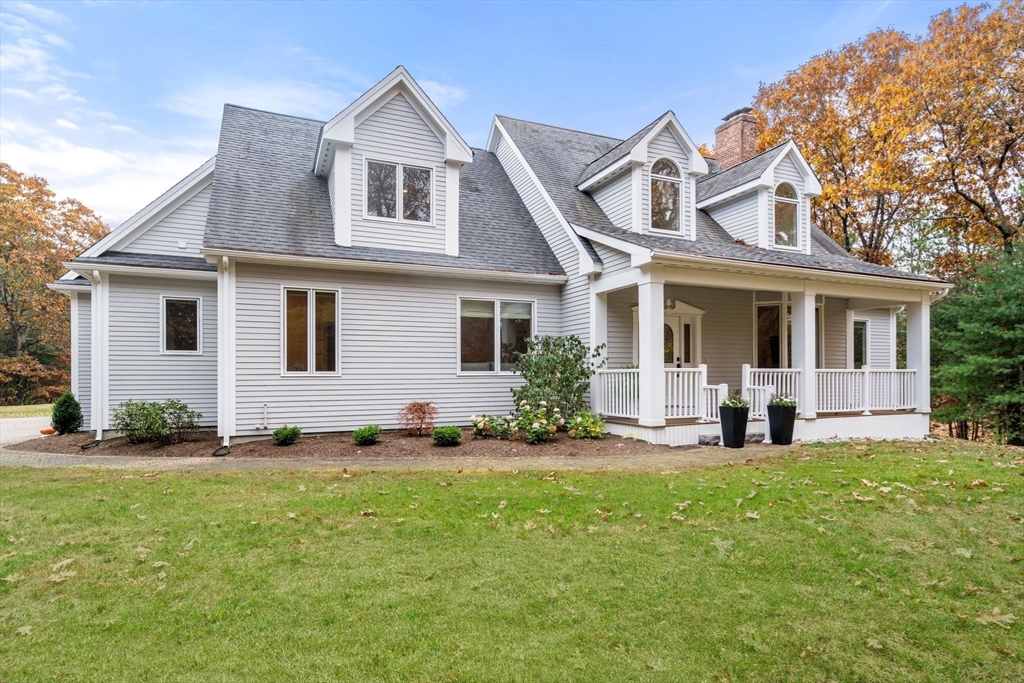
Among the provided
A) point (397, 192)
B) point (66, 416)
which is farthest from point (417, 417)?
point (66, 416)

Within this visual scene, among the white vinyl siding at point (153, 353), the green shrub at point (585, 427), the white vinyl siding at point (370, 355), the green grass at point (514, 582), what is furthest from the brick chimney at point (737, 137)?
the white vinyl siding at point (153, 353)

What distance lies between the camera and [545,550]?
4.32 metres

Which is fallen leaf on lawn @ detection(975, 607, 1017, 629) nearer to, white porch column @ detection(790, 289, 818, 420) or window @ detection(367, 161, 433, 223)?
white porch column @ detection(790, 289, 818, 420)

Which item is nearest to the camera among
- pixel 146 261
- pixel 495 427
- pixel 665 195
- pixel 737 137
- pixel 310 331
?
pixel 310 331

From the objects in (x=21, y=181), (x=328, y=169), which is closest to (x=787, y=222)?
(x=328, y=169)

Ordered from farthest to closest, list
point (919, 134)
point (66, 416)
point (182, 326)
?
point (919, 134) < point (66, 416) < point (182, 326)

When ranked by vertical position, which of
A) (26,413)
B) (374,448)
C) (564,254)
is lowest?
(26,413)

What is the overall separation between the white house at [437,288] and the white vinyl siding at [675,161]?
66 mm

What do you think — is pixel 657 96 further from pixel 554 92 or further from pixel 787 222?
pixel 787 222

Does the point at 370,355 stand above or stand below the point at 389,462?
above

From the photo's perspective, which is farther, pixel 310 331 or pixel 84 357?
pixel 84 357

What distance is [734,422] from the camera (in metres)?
9.88

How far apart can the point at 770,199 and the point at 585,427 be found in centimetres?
781

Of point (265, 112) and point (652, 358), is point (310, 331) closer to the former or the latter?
point (652, 358)
